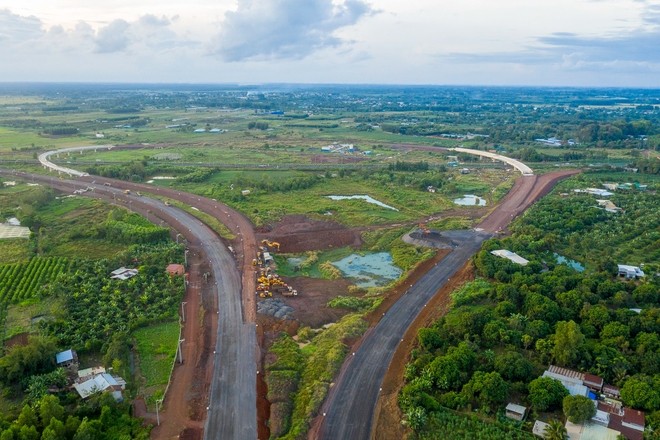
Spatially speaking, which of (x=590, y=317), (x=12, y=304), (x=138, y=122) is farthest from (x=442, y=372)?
(x=138, y=122)

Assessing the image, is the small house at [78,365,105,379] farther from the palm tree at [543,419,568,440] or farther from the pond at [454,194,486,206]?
the pond at [454,194,486,206]

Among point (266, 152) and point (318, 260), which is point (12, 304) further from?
point (266, 152)

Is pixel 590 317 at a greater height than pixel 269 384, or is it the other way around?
pixel 590 317

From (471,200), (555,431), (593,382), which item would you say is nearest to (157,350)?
(555,431)

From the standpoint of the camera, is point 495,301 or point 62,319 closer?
point 62,319

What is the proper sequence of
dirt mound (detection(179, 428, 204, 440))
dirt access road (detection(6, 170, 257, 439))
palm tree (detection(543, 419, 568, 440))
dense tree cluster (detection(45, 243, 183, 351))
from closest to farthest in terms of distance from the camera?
1. palm tree (detection(543, 419, 568, 440))
2. dirt mound (detection(179, 428, 204, 440))
3. dirt access road (detection(6, 170, 257, 439))
4. dense tree cluster (detection(45, 243, 183, 351))

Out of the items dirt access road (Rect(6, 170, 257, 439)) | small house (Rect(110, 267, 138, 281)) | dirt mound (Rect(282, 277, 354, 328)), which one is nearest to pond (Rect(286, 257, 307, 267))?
dirt mound (Rect(282, 277, 354, 328))
